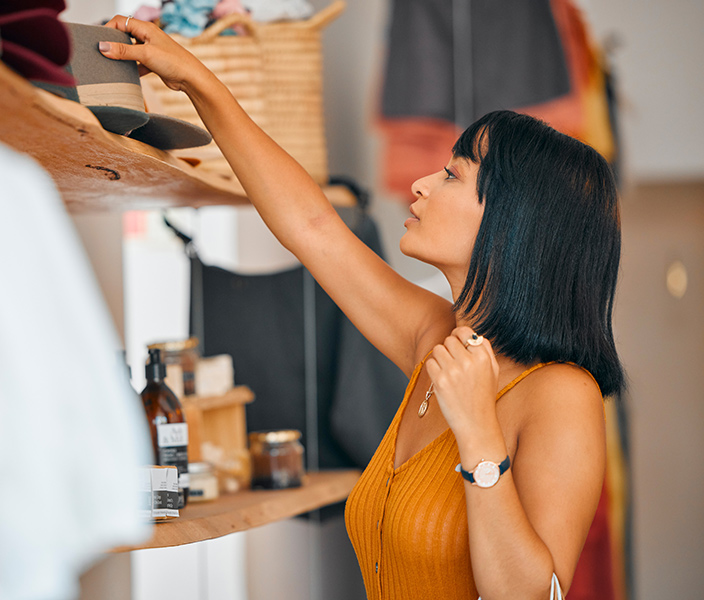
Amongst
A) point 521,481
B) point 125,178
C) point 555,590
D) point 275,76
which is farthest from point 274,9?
point 555,590

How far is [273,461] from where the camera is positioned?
1.47 meters

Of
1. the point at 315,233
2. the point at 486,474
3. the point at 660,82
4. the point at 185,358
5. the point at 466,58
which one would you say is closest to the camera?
the point at 486,474

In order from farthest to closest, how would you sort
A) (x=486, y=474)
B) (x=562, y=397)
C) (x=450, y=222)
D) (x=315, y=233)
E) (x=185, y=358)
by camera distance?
(x=185, y=358), (x=315, y=233), (x=450, y=222), (x=562, y=397), (x=486, y=474)

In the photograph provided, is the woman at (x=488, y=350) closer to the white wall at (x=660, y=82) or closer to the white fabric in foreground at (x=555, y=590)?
the white fabric in foreground at (x=555, y=590)

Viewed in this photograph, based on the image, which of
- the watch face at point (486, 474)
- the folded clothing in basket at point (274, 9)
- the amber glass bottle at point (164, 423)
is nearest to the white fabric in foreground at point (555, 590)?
the watch face at point (486, 474)

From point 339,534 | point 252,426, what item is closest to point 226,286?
point 252,426

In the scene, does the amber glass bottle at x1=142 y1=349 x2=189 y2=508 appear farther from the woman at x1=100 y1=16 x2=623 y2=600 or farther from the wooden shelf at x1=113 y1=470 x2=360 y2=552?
the woman at x1=100 y1=16 x2=623 y2=600

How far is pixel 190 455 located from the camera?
4.43 feet

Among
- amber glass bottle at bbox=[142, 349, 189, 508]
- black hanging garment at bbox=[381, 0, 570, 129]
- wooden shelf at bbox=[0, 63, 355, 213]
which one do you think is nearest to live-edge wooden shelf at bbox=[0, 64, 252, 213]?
wooden shelf at bbox=[0, 63, 355, 213]

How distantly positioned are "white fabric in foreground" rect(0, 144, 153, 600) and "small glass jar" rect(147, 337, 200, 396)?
26.5 inches

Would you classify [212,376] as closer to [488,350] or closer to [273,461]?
[273,461]

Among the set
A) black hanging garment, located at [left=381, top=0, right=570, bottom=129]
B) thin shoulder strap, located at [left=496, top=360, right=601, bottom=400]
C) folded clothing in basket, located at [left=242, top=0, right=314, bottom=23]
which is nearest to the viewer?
thin shoulder strap, located at [left=496, top=360, right=601, bottom=400]

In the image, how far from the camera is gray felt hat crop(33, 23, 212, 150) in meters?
0.72

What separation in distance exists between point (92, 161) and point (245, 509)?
603 mm
